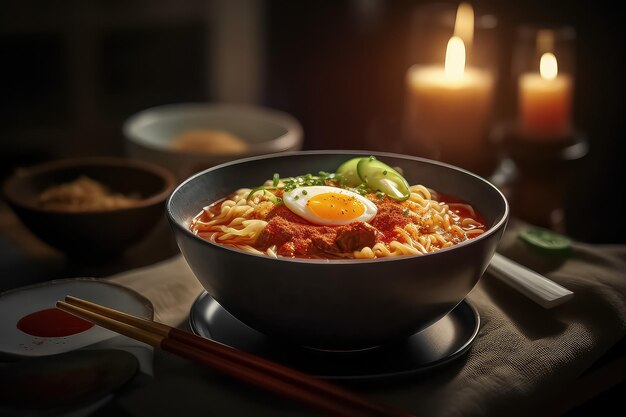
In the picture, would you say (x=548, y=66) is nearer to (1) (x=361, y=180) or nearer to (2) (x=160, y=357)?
(1) (x=361, y=180)

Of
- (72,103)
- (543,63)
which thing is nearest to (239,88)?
(72,103)

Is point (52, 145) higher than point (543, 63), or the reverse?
point (543, 63)

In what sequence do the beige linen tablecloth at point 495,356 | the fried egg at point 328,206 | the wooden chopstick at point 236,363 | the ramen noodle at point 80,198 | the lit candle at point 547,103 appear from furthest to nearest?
1. the lit candle at point 547,103
2. the ramen noodle at point 80,198
3. the fried egg at point 328,206
4. the beige linen tablecloth at point 495,356
5. the wooden chopstick at point 236,363

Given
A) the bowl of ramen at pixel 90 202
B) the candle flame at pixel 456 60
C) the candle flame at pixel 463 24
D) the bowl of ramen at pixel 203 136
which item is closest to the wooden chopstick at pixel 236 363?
the bowl of ramen at pixel 90 202

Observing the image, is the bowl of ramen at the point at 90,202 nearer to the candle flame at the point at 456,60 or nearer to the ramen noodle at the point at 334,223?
the ramen noodle at the point at 334,223

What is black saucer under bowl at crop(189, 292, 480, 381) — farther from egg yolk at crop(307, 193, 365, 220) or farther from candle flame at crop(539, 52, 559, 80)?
candle flame at crop(539, 52, 559, 80)

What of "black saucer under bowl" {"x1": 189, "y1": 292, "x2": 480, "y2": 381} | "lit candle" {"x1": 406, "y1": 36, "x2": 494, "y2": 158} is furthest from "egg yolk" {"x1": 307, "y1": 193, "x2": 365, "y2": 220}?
"lit candle" {"x1": 406, "y1": 36, "x2": 494, "y2": 158}

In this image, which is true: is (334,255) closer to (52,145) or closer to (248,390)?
(248,390)
